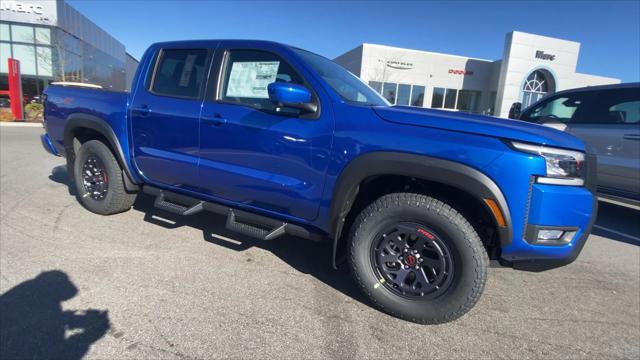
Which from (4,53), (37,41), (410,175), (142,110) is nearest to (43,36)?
(37,41)

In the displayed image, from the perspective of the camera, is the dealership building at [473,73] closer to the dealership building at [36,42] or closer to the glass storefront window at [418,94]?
the glass storefront window at [418,94]

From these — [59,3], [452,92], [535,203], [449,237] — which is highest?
[59,3]

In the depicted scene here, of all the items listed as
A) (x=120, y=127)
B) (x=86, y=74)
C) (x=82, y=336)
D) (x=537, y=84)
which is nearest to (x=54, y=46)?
(x=86, y=74)

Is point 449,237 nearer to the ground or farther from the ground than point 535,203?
nearer to the ground

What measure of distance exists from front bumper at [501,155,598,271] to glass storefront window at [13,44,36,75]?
1219 inches

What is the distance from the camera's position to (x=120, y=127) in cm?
394

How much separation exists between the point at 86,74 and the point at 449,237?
35.0 m

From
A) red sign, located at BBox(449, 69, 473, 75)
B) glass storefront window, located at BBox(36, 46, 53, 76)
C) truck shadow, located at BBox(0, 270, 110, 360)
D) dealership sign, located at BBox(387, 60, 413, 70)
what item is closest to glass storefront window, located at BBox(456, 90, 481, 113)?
red sign, located at BBox(449, 69, 473, 75)

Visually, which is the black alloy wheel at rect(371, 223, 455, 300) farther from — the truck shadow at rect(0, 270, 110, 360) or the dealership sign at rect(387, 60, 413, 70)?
the dealership sign at rect(387, 60, 413, 70)

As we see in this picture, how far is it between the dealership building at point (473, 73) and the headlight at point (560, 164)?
2383 cm

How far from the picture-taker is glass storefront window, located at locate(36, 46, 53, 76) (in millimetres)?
24875

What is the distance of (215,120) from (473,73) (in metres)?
29.0

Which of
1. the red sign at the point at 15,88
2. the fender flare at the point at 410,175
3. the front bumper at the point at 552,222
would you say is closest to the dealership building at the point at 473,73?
the red sign at the point at 15,88

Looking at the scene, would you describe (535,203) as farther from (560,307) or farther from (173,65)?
(173,65)
